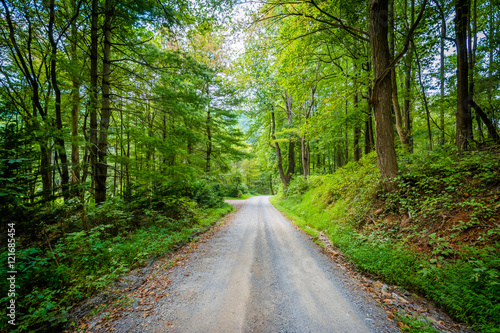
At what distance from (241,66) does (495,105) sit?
31.7 ft

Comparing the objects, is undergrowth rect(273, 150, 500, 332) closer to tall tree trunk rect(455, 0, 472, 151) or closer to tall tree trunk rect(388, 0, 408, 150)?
tall tree trunk rect(455, 0, 472, 151)

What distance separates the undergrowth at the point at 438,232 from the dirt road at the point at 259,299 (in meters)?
0.95

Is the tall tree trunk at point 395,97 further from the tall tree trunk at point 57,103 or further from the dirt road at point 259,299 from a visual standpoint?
the tall tree trunk at point 57,103

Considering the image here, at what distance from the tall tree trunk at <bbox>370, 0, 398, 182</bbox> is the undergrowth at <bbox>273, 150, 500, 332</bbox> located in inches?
21.4

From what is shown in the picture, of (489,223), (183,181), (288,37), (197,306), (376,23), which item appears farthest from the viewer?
(183,181)

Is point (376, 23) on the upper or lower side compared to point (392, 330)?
upper

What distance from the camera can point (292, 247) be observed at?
5.21m

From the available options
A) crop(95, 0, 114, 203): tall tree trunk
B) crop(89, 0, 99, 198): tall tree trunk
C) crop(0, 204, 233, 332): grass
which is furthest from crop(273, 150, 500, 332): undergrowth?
crop(89, 0, 99, 198): tall tree trunk

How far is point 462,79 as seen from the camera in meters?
5.37

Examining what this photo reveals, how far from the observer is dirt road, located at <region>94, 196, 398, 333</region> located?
231 cm

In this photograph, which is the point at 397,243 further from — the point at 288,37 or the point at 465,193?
the point at 288,37

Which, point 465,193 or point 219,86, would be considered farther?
point 219,86

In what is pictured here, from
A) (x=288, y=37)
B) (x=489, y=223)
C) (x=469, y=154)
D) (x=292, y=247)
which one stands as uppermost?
(x=288, y=37)

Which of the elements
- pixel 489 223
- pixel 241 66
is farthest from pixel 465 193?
pixel 241 66
